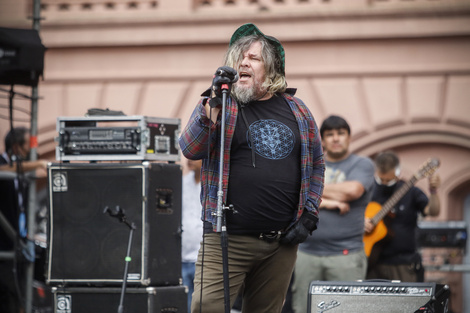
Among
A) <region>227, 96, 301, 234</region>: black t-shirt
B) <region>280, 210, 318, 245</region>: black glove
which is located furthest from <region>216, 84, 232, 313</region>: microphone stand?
<region>280, 210, 318, 245</region>: black glove

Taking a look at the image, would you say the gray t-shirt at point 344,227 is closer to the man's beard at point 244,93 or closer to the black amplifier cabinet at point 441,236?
the man's beard at point 244,93

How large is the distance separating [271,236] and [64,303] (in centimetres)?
216

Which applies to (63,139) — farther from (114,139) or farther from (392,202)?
(392,202)

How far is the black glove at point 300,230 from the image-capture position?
16.3 ft

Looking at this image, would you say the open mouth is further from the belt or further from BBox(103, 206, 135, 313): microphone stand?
BBox(103, 206, 135, 313): microphone stand

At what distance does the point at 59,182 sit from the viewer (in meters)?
6.57

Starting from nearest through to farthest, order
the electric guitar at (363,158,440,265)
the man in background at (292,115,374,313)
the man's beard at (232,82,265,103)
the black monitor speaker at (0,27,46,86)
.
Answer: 1. the man's beard at (232,82,265,103)
2. the black monitor speaker at (0,27,46,86)
3. the man in background at (292,115,374,313)
4. the electric guitar at (363,158,440,265)

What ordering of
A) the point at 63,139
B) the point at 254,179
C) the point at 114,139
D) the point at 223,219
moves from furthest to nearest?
the point at 63,139 < the point at 114,139 < the point at 254,179 < the point at 223,219

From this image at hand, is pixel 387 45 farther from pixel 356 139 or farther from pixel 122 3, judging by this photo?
pixel 122 3

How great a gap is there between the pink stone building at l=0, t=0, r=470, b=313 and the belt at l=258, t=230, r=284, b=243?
8991mm

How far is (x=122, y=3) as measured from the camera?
1505cm

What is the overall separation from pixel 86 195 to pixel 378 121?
813 centimetres

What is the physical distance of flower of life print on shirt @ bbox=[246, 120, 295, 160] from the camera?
4.93 m

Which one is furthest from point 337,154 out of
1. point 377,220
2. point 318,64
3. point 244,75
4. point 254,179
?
point 318,64
